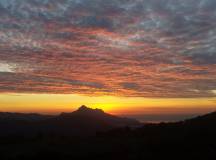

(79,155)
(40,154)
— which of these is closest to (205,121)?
(79,155)

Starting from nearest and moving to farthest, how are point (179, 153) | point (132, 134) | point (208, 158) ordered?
point (208, 158) → point (179, 153) → point (132, 134)

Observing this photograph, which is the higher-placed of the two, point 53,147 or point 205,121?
point 205,121

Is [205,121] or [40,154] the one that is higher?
[205,121]

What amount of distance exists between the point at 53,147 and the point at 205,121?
36.7m

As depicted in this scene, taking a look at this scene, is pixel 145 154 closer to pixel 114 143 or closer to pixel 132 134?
pixel 114 143

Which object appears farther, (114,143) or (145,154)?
(114,143)

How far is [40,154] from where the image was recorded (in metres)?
55.7

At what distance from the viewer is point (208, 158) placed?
160 feet

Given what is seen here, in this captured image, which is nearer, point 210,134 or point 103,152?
point 103,152

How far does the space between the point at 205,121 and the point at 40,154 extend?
40397 mm

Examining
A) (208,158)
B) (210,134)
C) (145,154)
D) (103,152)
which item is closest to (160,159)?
(145,154)

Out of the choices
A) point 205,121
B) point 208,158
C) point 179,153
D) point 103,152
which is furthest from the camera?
point 205,121

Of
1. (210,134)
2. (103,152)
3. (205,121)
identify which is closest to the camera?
(103,152)

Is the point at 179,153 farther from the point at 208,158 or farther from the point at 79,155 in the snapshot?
the point at 79,155
